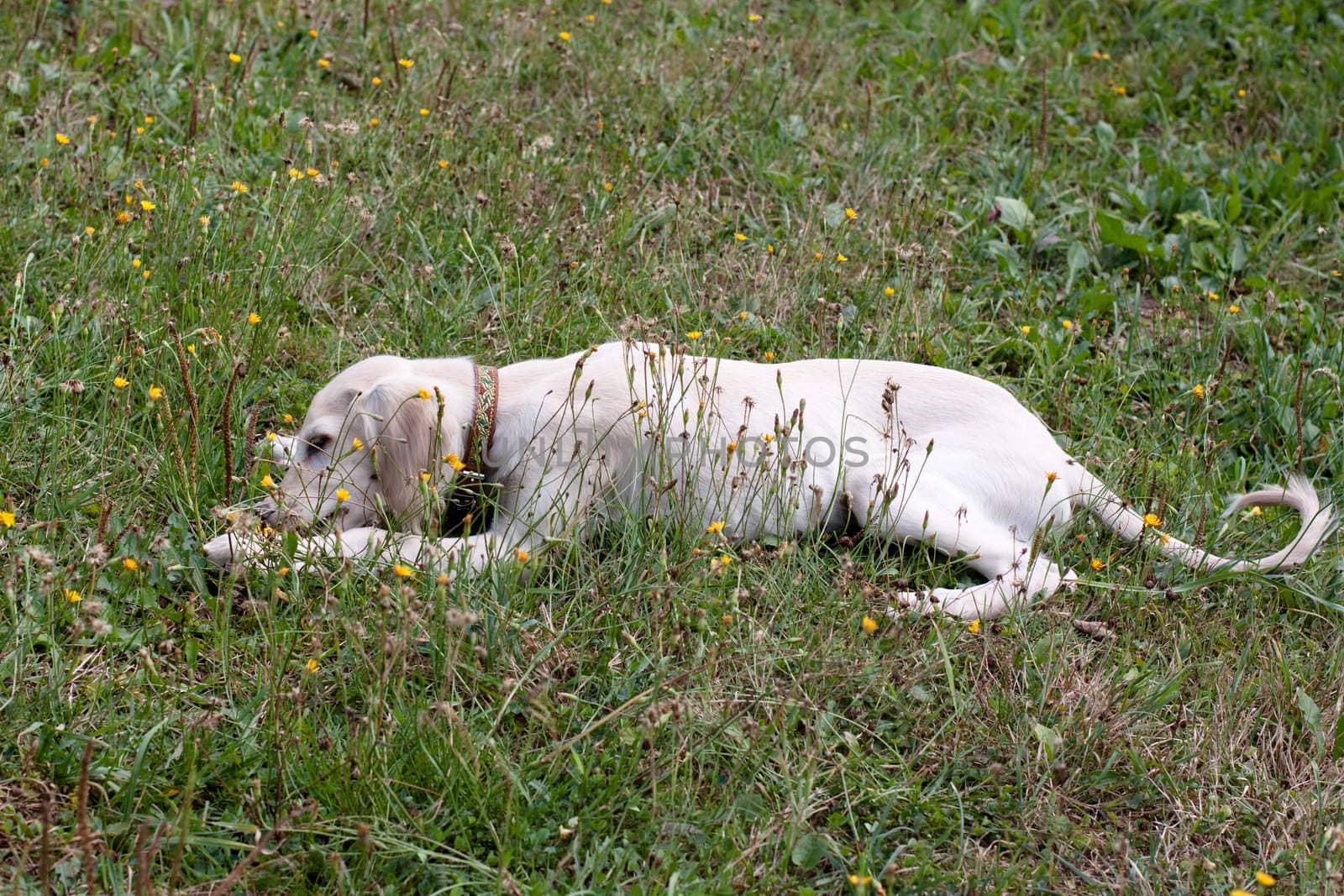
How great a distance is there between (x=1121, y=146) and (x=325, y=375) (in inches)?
155

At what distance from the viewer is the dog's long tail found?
3.30m

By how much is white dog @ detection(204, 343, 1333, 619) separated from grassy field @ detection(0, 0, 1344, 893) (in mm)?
114

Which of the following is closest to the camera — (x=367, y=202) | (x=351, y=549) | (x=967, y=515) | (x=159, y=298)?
(x=351, y=549)

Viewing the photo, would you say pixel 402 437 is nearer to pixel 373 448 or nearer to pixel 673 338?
pixel 373 448

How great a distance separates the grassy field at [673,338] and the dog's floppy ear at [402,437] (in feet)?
0.97

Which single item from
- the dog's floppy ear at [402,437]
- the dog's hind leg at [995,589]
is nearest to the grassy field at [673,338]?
the dog's hind leg at [995,589]

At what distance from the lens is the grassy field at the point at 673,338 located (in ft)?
7.73

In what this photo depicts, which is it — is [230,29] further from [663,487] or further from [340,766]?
[340,766]

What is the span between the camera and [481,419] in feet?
10.3

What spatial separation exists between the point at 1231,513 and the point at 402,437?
230 cm

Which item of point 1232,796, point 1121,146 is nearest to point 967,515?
point 1232,796

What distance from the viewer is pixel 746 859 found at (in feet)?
7.53

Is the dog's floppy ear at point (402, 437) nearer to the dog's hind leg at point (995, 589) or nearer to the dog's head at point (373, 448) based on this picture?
the dog's head at point (373, 448)

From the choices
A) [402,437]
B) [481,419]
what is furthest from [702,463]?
[402,437]
